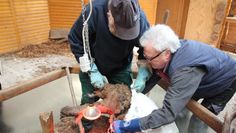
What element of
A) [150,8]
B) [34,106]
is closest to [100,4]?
[34,106]

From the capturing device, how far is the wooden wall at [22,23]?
11.0 feet

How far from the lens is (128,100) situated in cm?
107

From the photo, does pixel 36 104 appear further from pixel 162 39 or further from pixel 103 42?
pixel 162 39

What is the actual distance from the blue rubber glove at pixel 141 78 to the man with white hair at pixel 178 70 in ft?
0.43

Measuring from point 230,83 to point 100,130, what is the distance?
0.78 metres

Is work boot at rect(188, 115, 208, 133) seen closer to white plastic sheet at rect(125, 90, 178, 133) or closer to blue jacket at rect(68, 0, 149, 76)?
white plastic sheet at rect(125, 90, 178, 133)

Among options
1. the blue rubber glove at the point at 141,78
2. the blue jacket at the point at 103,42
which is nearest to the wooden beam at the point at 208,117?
the blue rubber glove at the point at 141,78

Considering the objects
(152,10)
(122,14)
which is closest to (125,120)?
(122,14)

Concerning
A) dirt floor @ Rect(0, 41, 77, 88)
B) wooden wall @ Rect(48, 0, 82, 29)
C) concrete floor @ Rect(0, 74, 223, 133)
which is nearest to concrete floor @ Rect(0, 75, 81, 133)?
concrete floor @ Rect(0, 74, 223, 133)

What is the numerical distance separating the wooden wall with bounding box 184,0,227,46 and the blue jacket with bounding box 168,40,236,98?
255 centimetres

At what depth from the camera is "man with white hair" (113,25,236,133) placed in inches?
Result: 37.4

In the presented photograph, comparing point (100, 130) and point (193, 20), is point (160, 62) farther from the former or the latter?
point (193, 20)

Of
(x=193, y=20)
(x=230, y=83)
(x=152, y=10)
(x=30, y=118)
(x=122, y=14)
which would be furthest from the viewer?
(x=152, y=10)

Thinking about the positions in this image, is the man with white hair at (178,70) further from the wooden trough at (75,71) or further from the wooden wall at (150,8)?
the wooden wall at (150,8)
